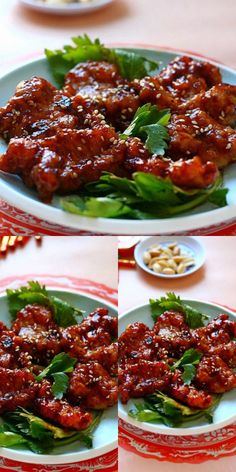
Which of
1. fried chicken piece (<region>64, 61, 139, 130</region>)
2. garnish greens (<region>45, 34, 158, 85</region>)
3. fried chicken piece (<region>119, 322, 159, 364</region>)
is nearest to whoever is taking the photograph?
fried chicken piece (<region>119, 322, 159, 364</region>)

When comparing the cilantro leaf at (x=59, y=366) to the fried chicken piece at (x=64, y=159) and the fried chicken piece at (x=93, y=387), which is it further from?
the fried chicken piece at (x=64, y=159)

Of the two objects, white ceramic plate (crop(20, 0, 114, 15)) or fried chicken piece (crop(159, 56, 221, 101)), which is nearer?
fried chicken piece (crop(159, 56, 221, 101))

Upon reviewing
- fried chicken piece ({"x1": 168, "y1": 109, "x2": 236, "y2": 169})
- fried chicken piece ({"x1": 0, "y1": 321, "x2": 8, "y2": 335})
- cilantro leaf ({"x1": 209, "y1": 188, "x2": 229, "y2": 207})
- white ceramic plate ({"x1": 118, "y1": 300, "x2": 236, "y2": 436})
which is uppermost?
fried chicken piece ({"x1": 168, "y1": 109, "x2": 236, "y2": 169})

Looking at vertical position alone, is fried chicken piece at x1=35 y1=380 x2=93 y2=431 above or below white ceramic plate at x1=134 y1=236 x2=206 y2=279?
below

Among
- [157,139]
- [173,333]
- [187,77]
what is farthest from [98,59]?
[173,333]

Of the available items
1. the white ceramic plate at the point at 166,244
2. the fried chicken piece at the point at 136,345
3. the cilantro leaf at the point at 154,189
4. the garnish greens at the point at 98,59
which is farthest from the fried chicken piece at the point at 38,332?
the garnish greens at the point at 98,59

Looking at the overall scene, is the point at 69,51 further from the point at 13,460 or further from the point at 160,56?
the point at 13,460

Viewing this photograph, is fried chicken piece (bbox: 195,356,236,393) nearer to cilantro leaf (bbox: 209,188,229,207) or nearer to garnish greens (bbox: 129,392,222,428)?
garnish greens (bbox: 129,392,222,428)

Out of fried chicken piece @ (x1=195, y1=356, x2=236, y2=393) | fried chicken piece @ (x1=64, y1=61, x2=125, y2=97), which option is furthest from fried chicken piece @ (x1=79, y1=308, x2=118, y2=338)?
fried chicken piece @ (x1=64, y1=61, x2=125, y2=97)
